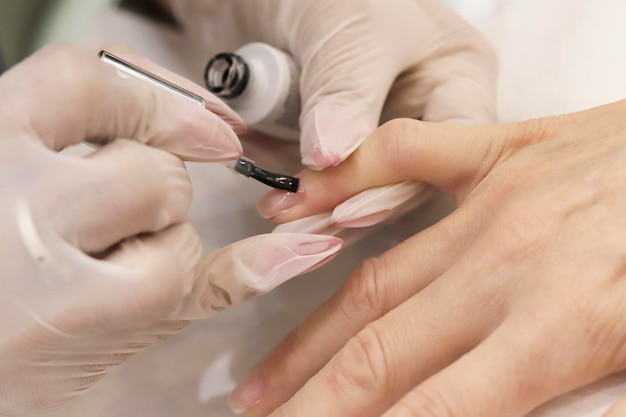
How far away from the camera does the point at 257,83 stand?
705 mm

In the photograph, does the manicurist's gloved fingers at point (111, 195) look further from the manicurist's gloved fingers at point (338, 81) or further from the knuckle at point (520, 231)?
the knuckle at point (520, 231)

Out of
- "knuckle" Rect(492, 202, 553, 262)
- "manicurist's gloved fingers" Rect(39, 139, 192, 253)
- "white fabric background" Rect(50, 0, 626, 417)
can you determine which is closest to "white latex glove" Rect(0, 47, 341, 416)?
"manicurist's gloved fingers" Rect(39, 139, 192, 253)

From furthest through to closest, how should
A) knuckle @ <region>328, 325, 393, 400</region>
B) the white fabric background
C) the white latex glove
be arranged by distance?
the white fabric background
knuckle @ <region>328, 325, 393, 400</region>
the white latex glove

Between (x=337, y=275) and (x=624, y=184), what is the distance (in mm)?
329

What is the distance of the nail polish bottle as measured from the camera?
2.29ft

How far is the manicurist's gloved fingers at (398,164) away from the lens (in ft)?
2.05

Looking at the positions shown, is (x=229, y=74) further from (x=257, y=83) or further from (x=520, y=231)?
(x=520, y=231)

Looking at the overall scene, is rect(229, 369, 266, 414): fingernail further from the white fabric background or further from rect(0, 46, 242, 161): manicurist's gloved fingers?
rect(0, 46, 242, 161): manicurist's gloved fingers

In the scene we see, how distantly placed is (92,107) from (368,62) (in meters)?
0.35

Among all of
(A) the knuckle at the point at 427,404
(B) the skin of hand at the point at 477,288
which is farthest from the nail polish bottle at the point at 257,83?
(A) the knuckle at the point at 427,404

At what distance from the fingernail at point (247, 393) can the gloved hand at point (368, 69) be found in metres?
0.17

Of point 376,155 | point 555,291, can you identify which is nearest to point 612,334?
point 555,291

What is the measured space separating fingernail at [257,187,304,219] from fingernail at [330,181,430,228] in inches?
1.9

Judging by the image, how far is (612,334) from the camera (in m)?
0.44
